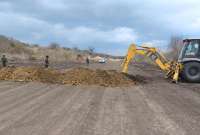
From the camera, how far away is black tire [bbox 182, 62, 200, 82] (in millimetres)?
25609

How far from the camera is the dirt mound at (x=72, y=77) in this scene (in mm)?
23578

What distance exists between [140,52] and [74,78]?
17.9 ft

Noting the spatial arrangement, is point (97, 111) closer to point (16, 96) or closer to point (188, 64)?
point (16, 96)

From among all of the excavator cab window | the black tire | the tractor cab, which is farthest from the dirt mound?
the excavator cab window

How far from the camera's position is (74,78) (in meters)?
24.0

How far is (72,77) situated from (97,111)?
1065 cm

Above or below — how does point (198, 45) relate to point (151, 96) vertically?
above

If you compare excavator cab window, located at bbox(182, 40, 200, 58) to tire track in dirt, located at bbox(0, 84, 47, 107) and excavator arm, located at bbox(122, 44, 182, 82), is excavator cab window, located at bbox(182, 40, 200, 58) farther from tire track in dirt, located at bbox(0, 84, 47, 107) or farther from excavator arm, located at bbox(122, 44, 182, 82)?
tire track in dirt, located at bbox(0, 84, 47, 107)

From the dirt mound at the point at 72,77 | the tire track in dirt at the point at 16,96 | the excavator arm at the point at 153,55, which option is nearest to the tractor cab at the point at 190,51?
the excavator arm at the point at 153,55

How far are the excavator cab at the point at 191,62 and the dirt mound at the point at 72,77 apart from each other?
9.12ft

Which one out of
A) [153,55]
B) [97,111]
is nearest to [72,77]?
[153,55]

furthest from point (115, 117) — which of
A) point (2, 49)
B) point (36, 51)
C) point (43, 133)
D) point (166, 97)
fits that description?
point (36, 51)

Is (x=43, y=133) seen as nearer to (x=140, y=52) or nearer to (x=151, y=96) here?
(x=151, y=96)

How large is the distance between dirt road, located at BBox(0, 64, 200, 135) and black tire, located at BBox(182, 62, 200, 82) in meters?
4.65
